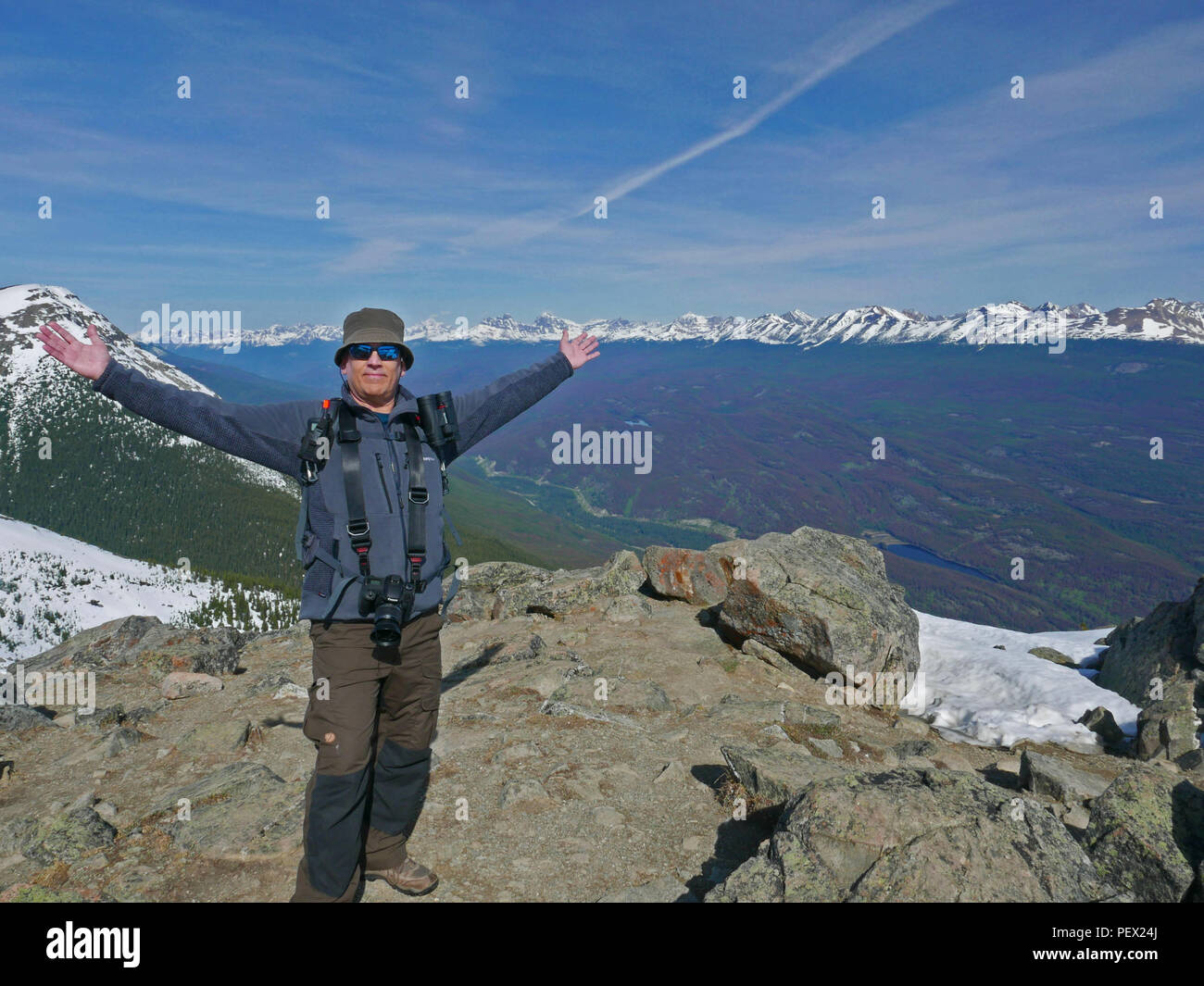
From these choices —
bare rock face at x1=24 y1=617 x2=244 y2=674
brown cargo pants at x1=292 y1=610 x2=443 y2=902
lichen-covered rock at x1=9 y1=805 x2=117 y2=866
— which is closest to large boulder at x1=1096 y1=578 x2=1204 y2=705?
brown cargo pants at x1=292 y1=610 x2=443 y2=902

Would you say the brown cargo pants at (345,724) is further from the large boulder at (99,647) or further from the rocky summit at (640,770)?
the large boulder at (99,647)

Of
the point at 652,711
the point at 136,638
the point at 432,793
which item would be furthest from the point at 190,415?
the point at 136,638

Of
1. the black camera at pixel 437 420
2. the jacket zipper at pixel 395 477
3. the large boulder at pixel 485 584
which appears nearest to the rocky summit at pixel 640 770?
the large boulder at pixel 485 584

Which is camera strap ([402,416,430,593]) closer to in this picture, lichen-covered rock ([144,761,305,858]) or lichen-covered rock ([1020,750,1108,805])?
lichen-covered rock ([144,761,305,858])

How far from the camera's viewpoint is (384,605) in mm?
5695

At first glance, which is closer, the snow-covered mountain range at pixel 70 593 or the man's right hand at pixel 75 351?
the man's right hand at pixel 75 351

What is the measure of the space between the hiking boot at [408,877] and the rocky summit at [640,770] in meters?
0.20

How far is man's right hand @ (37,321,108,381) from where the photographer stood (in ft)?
18.5

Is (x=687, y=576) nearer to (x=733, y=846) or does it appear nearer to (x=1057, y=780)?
(x=1057, y=780)

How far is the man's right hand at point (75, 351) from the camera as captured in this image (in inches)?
222

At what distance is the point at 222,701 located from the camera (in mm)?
13977

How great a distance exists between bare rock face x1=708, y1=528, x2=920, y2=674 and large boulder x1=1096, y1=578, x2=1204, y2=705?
8189 millimetres

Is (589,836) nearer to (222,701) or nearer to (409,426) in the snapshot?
(409,426)
